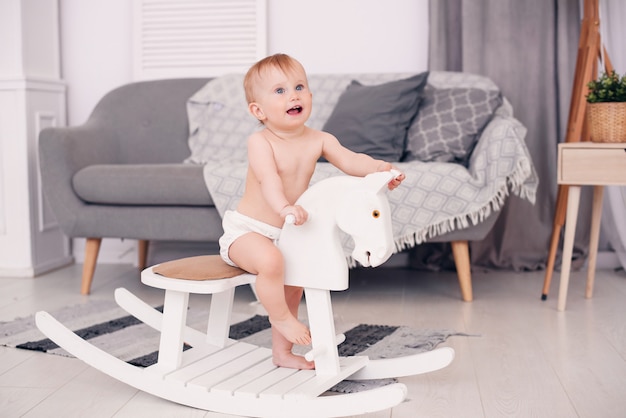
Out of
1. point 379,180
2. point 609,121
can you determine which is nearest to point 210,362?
point 379,180

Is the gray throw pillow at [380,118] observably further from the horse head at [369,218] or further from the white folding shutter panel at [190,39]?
the horse head at [369,218]

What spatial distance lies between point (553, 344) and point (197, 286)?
1.03 meters

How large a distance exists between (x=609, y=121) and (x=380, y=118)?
2.63 feet

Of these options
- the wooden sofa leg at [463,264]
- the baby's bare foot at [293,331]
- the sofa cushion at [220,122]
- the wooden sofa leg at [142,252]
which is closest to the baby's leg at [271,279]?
the baby's bare foot at [293,331]

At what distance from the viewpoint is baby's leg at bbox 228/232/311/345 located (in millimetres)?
1538

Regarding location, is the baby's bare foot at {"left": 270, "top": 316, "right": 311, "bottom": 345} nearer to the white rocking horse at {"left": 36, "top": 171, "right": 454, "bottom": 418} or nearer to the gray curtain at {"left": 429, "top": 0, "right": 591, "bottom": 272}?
the white rocking horse at {"left": 36, "top": 171, "right": 454, "bottom": 418}

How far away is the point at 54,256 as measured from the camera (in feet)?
11.0

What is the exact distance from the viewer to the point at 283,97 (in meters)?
1.57

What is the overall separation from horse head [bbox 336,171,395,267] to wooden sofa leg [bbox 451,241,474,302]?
117cm

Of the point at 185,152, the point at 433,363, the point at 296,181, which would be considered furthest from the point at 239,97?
the point at 433,363

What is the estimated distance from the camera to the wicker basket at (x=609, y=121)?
241 cm

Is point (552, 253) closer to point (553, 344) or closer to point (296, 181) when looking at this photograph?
point (553, 344)

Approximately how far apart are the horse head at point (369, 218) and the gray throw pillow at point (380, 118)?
1.32 meters

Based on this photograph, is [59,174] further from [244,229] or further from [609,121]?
[609,121]
